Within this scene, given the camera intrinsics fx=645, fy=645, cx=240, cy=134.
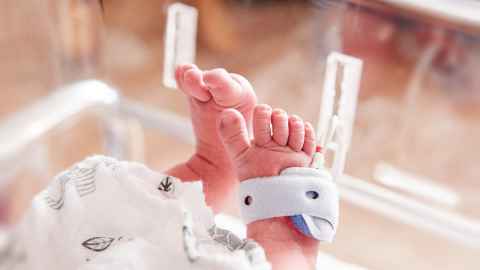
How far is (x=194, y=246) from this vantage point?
490 mm

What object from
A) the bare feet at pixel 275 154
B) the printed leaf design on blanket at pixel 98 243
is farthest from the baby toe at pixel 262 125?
the printed leaf design on blanket at pixel 98 243

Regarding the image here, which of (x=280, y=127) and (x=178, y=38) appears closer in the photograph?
(x=280, y=127)

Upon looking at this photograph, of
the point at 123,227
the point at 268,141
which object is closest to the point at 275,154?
the point at 268,141

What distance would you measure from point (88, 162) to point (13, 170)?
11 centimetres

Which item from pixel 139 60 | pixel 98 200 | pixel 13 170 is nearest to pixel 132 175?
pixel 98 200

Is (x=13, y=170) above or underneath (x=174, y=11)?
underneath

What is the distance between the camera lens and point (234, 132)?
0.53 metres

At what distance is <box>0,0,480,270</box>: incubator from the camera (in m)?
0.63

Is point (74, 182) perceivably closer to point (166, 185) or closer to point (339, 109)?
point (166, 185)

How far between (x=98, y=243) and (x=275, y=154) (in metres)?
0.16

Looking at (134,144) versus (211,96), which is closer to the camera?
(211,96)

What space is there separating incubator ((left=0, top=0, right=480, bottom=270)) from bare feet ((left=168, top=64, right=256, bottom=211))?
2.5 inches

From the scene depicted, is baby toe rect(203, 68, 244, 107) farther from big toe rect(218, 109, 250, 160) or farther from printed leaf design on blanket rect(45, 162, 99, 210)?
printed leaf design on blanket rect(45, 162, 99, 210)

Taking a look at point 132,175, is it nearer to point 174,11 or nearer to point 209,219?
point 209,219
